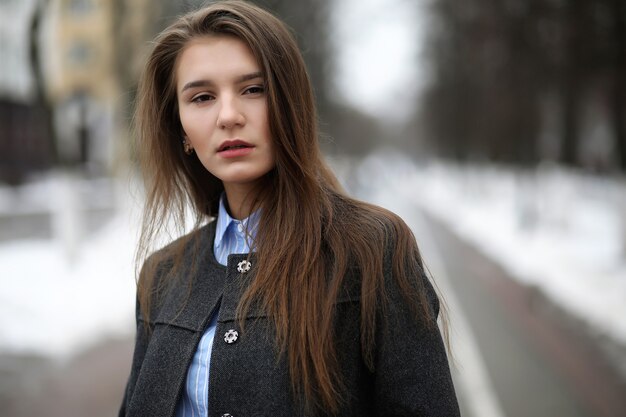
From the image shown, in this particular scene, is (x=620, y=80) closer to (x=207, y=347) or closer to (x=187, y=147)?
(x=187, y=147)

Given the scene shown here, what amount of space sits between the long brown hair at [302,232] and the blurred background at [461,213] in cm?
45

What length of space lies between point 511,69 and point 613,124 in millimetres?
7045

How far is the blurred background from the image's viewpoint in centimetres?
549

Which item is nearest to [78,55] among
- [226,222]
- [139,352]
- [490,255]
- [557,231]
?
[490,255]

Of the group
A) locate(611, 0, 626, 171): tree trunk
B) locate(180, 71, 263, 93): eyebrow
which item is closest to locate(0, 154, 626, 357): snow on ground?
locate(180, 71, 263, 93): eyebrow

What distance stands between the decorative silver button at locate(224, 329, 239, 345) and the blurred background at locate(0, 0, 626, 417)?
83 cm

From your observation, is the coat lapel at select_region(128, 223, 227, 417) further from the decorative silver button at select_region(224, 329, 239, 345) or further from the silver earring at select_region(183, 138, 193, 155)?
the silver earring at select_region(183, 138, 193, 155)

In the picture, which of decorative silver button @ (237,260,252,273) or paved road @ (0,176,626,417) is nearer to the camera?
decorative silver button @ (237,260,252,273)

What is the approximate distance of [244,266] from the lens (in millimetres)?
1765

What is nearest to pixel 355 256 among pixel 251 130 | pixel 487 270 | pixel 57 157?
pixel 251 130

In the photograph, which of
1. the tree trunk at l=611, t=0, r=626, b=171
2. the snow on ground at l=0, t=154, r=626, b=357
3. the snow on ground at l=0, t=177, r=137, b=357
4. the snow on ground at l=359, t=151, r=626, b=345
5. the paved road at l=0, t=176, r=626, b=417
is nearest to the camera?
the paved road at l=0, t=176, r=626, b=417

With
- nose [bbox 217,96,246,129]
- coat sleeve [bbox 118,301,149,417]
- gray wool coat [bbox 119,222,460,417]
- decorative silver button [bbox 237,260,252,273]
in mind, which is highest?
nose [bbox 217,96,246,129]

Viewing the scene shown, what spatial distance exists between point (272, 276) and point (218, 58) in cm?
65

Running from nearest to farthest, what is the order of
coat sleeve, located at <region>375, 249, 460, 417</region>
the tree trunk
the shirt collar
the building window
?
coat sleeve, located at <region>375, 249, 460, 417</region> < the shirt collar < the tree trunk < the building window
